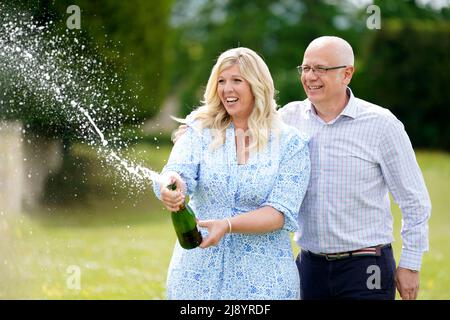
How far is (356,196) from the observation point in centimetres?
409

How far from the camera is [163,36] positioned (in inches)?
575

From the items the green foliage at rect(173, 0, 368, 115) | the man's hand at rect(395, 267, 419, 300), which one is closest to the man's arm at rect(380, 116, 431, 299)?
the man's hand at rect(395, 267, 419, 300)

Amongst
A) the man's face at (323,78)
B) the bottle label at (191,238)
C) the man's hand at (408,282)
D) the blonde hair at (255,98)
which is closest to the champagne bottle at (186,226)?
the bottle label at (191,238)

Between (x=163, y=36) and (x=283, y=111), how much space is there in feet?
34.4

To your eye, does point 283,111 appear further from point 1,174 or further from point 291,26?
point 291,26

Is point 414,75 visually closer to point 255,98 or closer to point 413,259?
point 413,259

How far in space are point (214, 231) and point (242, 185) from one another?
0.29 m

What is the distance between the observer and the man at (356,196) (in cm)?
409

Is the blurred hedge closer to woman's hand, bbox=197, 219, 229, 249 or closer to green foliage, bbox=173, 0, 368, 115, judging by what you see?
green foliage, bbox=173, 0, 368, 115

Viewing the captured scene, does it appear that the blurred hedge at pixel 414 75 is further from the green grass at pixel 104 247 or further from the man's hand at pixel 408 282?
the man's hand at pixel 408 282

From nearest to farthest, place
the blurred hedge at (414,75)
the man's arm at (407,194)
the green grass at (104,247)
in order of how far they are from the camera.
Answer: the man's arm at (407,194)
the green grass at (104,247)
the blurred hedge at (414,75)

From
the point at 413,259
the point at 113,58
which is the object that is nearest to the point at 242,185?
the point at 413,259

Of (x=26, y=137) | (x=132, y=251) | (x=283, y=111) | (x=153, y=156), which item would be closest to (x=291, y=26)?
(x=153, y=156)

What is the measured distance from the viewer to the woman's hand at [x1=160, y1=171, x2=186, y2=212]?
11.8 ft
